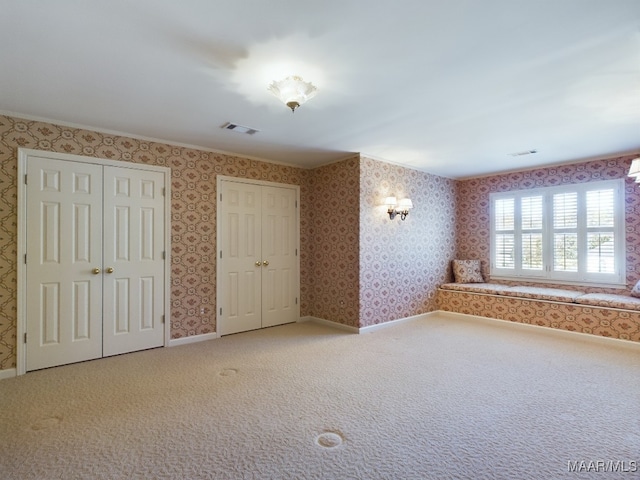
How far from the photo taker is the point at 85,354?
3.46m

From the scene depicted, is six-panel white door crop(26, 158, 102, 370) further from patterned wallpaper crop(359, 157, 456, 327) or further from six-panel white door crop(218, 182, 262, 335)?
patterned wallpaper crop(359, 157, 456, 327)

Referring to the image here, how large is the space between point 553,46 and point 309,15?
1.56 m

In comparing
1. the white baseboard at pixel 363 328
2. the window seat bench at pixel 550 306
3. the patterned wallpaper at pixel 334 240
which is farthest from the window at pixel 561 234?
the patterned wallpaper at pixel 334 240

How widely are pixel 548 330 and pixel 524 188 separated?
2.25 meters

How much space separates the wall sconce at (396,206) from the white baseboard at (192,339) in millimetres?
2928

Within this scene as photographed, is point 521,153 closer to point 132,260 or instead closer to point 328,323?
point 328,323

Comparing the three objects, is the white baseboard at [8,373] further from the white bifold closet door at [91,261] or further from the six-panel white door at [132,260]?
the six-panel white door at [132,260]

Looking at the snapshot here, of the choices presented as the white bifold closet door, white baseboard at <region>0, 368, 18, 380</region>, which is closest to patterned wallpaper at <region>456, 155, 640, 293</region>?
the white bifold closet door

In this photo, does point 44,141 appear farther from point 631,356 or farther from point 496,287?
point 631,356

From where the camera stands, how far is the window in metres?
4.59

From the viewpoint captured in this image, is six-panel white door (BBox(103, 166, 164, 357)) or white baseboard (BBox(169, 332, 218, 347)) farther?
white baseboard (BBox(169, 332, 218, 347))

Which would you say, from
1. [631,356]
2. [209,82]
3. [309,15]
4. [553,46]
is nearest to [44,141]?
[209,82]

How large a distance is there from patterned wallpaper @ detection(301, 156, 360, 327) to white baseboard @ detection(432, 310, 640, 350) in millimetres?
1960

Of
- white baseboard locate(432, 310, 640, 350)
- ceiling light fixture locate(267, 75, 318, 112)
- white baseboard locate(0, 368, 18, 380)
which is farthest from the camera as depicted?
white baseboard locate(432, 310, 640, 350)
